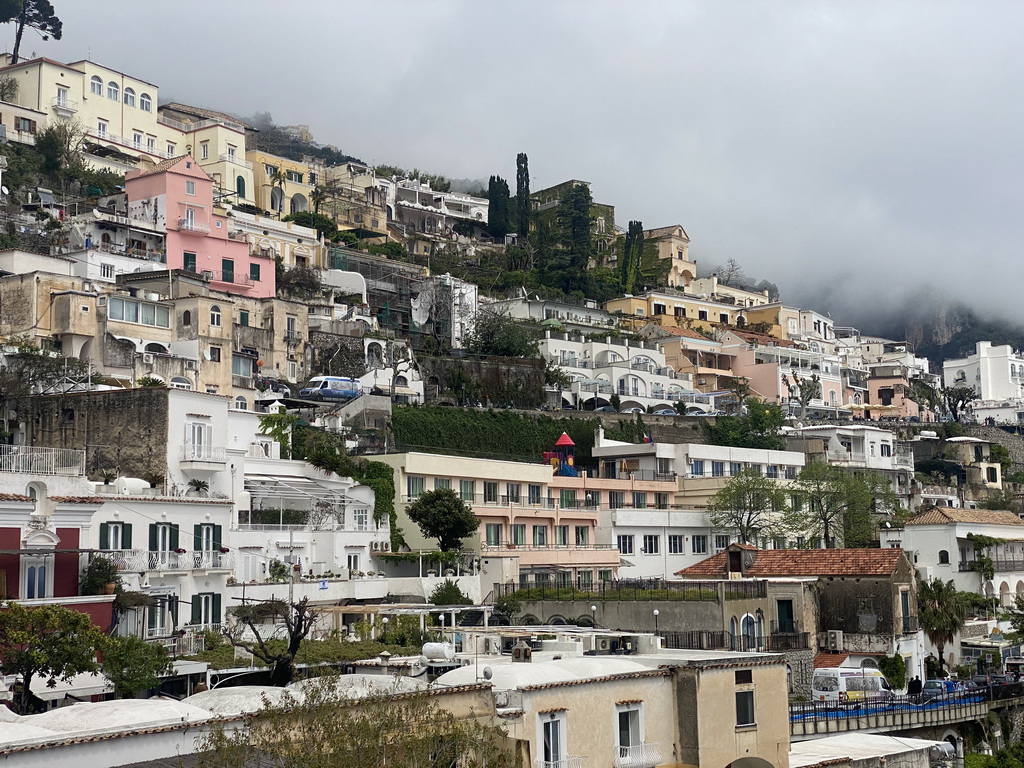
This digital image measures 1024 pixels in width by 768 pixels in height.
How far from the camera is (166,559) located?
1576 inches

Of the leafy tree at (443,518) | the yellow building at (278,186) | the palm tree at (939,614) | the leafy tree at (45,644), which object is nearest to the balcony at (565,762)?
the leafy tree at (45,644)

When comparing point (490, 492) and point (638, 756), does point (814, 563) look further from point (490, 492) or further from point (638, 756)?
point (638, 756)

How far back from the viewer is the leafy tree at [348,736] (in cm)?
1975

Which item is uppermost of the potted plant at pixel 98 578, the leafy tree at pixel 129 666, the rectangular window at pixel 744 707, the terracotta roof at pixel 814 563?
the potted plant at pixel 98 578

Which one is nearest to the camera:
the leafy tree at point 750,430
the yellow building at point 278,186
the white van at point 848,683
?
the white van at point 848,683

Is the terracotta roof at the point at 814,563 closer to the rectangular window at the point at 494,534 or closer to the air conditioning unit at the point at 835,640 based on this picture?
the air conditioning unit at the point at 835,640

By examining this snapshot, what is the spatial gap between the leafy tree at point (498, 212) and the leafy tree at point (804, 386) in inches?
1372

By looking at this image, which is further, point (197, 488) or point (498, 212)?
point (498, 212)

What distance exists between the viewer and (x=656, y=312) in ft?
383

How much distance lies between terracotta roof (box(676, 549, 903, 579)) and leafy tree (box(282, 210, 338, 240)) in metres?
50.1

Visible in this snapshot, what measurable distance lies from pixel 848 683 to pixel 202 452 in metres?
24.3

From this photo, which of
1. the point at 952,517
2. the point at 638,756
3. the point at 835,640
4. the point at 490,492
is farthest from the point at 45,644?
the point at 952,517

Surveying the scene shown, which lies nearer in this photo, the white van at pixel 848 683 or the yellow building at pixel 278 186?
the white van at pixel 848 683

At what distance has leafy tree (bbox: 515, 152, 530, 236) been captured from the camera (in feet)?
424
